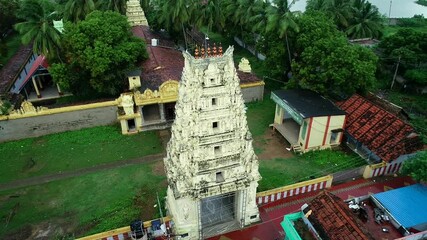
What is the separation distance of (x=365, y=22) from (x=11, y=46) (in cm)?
5114

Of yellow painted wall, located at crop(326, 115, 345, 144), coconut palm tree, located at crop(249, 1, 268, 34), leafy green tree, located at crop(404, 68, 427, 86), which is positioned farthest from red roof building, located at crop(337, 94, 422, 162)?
coconut palm tree, located at crop(249, 1, 268, 34)

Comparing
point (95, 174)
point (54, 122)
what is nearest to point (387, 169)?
point (95, 174)

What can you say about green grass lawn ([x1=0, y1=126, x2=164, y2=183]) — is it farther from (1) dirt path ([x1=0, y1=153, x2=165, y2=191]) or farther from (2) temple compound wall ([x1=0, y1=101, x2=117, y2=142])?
(2) temple compound wall ([x1=0, y1=101, x2=117, y2=142])

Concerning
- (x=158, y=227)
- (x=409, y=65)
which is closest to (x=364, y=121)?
(x=409, y=65)

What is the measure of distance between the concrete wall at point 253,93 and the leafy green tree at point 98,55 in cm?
1205

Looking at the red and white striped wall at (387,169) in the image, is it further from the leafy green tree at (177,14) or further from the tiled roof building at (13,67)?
the tiled roof building at (13,67)

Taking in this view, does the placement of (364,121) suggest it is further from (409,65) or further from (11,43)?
(11,43)

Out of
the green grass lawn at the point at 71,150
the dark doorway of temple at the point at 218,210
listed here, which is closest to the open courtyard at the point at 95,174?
the green grass lawn at the point at 71,150

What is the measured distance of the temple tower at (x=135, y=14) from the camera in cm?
4838

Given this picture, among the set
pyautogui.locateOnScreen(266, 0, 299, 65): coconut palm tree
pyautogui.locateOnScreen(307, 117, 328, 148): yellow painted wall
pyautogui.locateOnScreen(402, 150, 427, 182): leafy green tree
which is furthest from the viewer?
pyautogui.locateOnScreen(266, 0, 299, 65): coconut palm tree

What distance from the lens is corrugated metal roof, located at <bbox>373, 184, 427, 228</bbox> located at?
62.4 ft

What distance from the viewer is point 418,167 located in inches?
853

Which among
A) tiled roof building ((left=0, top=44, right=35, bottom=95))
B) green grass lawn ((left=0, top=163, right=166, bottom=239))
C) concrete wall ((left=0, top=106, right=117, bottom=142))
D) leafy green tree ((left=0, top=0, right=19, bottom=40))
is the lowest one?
green grass lawn ((left=0, top=163, right=166, bottom=239))

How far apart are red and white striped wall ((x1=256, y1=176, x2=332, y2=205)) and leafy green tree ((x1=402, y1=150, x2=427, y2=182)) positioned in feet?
16.5
